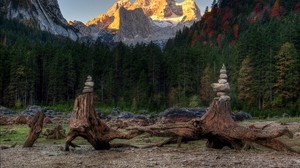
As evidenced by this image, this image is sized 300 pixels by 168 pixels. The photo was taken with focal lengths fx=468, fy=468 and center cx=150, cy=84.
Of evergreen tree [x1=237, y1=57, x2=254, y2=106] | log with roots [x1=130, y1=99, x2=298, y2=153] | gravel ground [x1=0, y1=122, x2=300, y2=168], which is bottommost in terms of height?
gravel ground [x1=0, y1=122, x2=300, y2=168]

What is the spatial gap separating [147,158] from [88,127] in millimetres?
4342

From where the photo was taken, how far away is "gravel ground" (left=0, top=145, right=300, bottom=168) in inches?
669

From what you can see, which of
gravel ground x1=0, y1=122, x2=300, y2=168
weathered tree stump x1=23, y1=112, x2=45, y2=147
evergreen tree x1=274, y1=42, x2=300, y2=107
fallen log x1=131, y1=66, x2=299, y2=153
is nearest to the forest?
evergreen tree x1=274, y1=42, x2=300, y2=107

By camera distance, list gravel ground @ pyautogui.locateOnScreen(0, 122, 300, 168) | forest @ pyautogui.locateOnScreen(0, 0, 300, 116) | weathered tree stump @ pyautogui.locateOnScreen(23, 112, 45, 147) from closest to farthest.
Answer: gravel ground @ pyautogui.locateOnScreen(0, 122, 300, 168), weathered tree stump @ pyautogui.locateOnScreen(23, 112, 45, 147), forest @ pyautogui.locateOnScreen(0, 0, 300, 116)

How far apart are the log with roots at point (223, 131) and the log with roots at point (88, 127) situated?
245 cm

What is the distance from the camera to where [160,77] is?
101 meters

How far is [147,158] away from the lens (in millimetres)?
18672

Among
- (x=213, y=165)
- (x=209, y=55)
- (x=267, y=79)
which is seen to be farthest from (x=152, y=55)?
(x=213, y=165)

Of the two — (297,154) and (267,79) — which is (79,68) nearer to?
(267,79)

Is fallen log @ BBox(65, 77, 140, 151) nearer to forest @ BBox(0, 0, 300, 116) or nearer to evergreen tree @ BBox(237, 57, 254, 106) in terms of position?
forest @ BBox(0, 0, 300, 116)

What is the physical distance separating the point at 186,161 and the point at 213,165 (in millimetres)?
1323

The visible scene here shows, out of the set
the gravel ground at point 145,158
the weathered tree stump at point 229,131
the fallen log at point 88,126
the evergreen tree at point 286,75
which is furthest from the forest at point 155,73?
the gravel ground at point 145,158

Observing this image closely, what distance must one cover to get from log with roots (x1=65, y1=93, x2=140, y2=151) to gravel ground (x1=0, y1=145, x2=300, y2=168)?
67 cm

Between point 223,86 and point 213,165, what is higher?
point 223,86
